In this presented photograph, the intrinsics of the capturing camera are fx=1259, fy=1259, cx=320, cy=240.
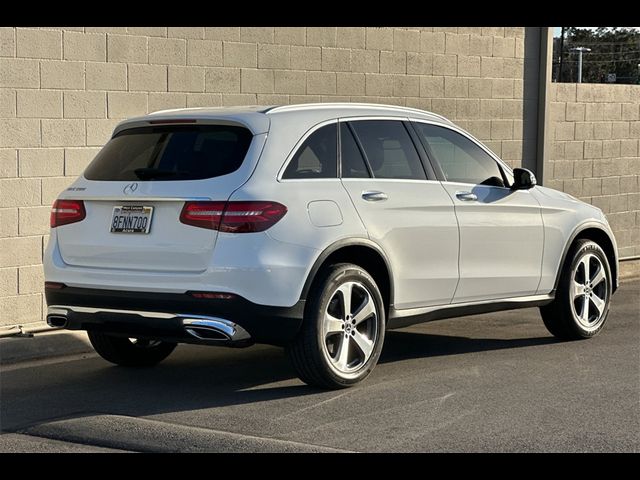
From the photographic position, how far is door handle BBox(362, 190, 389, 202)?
26.6ft

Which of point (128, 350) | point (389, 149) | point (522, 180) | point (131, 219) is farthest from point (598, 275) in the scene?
point (131, 219)

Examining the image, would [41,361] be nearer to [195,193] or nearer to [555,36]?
[195,193]

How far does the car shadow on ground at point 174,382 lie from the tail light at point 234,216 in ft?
3.58

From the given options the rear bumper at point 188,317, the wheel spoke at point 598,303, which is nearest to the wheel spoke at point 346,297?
the rear bumper at point 188,317

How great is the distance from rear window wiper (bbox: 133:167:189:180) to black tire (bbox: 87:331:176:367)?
142 centimetres

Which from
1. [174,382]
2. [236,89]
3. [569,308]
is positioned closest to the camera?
[174,382]

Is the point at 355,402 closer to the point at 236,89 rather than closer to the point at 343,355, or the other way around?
the point at 343,355

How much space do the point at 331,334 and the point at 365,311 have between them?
1.05 ft

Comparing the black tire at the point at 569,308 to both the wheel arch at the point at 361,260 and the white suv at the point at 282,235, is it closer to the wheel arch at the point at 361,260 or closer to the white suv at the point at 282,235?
the white suv at the point at 282,235

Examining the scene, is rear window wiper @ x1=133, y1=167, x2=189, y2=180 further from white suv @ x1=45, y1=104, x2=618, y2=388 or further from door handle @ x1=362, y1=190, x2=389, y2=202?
door handle @ x1=362, y1=190, x2=389, y2=202

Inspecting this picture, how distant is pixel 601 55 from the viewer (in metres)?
15.4

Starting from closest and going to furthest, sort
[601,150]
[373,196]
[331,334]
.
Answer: [331,334]
[373,196]
[601,150]

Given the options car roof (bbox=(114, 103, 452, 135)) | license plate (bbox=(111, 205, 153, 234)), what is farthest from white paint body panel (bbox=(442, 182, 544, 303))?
license plate (bbox=(111, 205, 153, 234))
